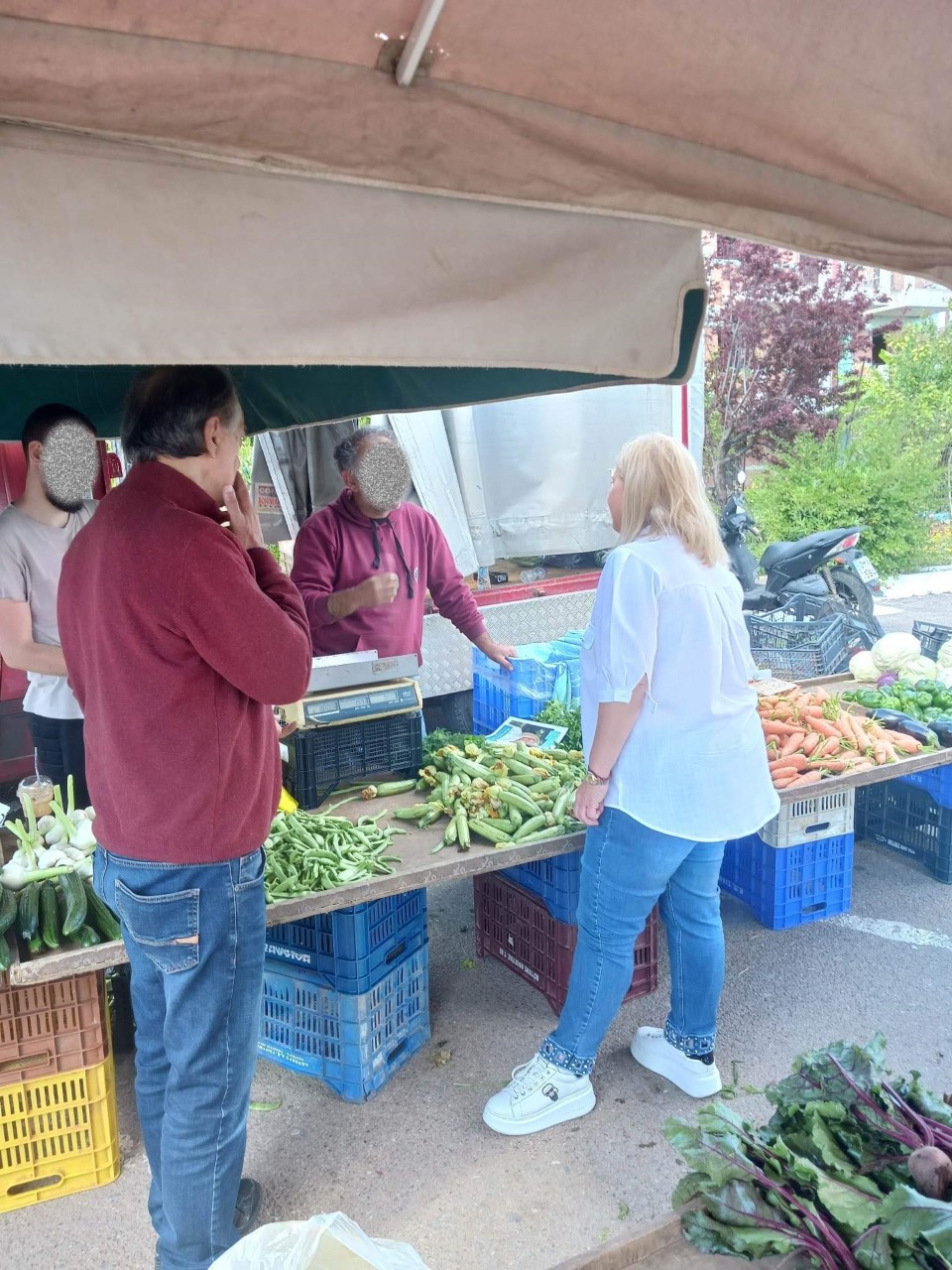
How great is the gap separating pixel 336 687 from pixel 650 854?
131cm

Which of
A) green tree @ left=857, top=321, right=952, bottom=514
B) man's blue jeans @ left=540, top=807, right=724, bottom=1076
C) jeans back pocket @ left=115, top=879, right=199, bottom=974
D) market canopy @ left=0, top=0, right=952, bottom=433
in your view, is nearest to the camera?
market canopy @ left=0, top=0, right=952, bottom=433

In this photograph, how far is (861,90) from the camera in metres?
1.61

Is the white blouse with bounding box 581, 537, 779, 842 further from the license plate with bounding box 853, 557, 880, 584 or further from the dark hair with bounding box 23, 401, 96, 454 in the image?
the license plate with bounding box 853, 557, 880, 584

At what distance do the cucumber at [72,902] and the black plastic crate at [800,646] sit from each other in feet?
14.4

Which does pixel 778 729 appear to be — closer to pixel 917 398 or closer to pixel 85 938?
pixel 85 938

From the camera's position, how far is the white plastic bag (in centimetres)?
145

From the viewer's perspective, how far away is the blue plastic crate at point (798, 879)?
4309 millimetres

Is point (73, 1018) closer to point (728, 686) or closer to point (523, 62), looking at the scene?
point (728, 686)

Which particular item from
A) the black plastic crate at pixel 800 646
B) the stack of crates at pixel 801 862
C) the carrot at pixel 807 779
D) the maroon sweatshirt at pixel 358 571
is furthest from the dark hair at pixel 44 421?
the black plastic crate at pixel 800 646

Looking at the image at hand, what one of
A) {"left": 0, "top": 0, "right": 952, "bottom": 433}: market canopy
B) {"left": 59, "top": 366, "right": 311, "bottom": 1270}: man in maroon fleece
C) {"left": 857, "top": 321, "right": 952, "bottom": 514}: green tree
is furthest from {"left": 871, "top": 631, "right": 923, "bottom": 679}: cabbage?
{"left": 857, "top": 321, "right": 952, "bottom": 514}: green tree

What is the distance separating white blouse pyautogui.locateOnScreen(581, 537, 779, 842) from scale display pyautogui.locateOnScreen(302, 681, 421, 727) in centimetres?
91

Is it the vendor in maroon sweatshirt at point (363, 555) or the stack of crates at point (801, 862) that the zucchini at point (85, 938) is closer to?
the vendor in maroon sweatshirt at point (363, 555)

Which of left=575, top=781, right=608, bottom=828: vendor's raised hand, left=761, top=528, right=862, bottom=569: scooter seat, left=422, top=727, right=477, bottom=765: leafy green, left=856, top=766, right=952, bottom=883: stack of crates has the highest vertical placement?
left=761, top=528, right=862, bottom=569: scooter seat

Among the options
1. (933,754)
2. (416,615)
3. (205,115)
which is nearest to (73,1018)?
(416,615)
